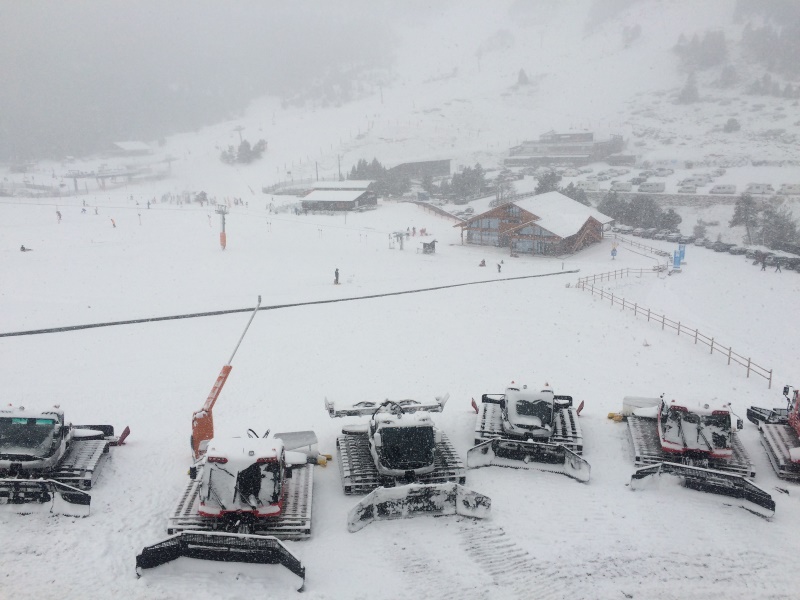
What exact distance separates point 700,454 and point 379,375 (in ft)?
32.8

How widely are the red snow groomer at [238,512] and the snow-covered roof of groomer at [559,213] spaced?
134 feet

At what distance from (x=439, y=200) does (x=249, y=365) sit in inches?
2523

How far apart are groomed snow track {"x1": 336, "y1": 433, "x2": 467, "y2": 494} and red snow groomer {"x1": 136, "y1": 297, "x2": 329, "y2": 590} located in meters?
1.08

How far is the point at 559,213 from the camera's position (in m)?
52.6

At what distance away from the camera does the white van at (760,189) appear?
82662 millimetres

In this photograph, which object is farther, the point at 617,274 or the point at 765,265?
the point at 765,265

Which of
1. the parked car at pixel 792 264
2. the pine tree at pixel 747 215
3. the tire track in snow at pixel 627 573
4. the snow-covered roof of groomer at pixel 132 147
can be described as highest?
the snow-covered roof of groomer at pixel 132 147

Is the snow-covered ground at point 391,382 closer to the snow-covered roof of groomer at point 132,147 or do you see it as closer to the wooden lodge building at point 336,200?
the wooden lodge building at point 336,200

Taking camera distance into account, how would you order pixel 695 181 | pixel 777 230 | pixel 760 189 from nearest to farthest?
pixel 777 230, pixel 760 189, pixel 695 181

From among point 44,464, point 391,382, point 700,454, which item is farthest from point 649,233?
point 44,464

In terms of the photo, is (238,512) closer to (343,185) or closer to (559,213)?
(559,213)

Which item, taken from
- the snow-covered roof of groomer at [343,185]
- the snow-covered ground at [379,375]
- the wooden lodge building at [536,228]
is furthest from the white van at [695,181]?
the snow-covered roof of groomer at [343,185]

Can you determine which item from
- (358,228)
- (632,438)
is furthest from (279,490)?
(358,228)

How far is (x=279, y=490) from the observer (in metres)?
10.4
